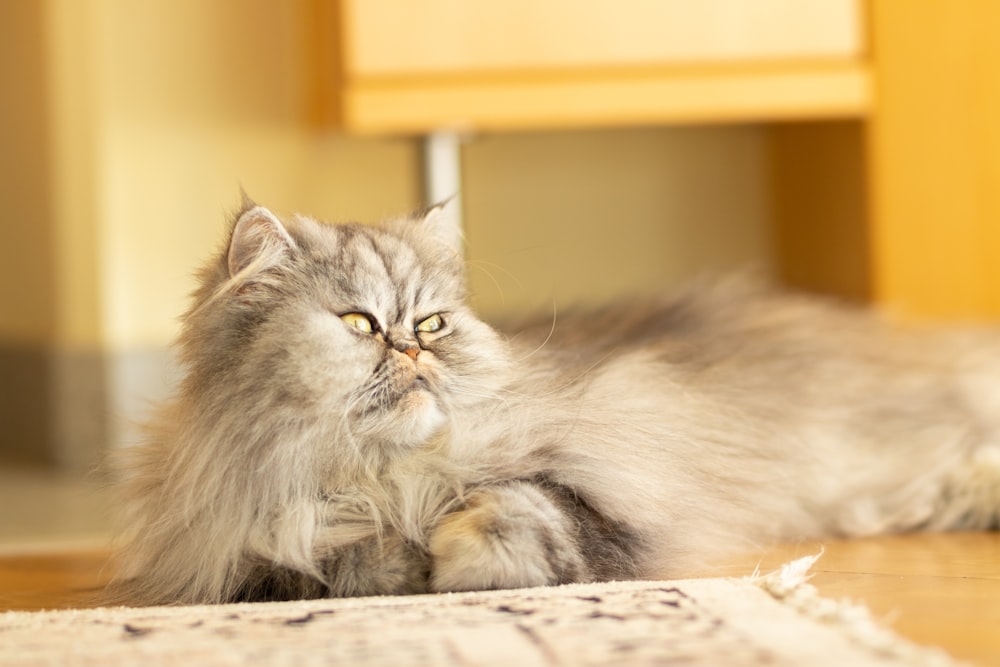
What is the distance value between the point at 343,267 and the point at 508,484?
297mm

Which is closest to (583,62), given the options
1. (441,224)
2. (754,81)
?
(754,81)

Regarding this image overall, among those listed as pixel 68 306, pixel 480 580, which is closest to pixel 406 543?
pixel 480 580

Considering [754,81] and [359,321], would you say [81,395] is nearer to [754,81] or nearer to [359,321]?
[754,81]

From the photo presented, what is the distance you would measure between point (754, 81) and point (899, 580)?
1.12m

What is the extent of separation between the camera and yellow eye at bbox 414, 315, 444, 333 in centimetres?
136

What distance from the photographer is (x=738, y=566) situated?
4.71 ft

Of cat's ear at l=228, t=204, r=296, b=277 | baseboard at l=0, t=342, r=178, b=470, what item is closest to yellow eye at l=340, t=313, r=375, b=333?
cat's ear at l=228, t=204, r=296, b=277

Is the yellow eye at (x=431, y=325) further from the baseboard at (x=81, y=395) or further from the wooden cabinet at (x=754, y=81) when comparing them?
the baseboard at (x=81, y=395)

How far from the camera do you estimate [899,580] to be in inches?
52.6

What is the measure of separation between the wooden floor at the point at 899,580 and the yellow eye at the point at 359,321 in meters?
0.45

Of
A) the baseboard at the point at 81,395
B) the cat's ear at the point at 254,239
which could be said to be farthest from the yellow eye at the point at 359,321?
the baseboard at the point at 81,395

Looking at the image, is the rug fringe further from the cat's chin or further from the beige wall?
the beige wall

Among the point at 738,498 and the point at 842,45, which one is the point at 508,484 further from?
the point at 842,45

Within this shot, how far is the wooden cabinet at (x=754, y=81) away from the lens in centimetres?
212
